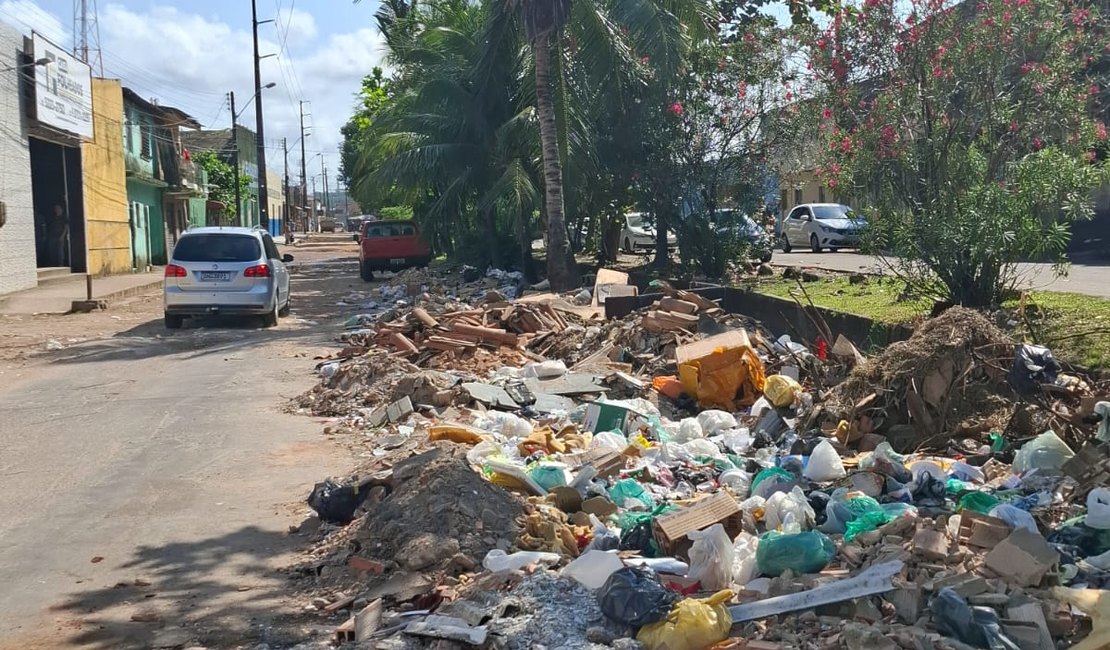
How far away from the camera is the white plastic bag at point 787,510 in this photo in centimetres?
559

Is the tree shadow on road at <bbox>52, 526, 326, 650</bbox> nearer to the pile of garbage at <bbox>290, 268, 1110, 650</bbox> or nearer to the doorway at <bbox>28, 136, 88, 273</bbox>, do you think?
the pile of garbage at <bbox>290, 268, 1110, 650</bbox>

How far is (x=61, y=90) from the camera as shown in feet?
90.5

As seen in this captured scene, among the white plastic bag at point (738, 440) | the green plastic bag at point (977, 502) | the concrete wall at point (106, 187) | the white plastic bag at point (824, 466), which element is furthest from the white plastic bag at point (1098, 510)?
the concrete wall at point (106, 187)

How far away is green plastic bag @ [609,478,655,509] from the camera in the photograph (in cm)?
633

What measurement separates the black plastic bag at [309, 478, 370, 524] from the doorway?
25786 millimetres

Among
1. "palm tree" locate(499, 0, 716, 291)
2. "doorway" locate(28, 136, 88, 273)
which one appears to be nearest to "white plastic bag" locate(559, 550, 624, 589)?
"palm tree" locate(499, 0, 716, 291)

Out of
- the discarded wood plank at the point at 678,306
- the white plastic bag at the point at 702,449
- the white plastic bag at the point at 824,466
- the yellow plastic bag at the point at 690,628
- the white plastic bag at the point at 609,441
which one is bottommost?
the yellow plastic bag at the point at 690,628

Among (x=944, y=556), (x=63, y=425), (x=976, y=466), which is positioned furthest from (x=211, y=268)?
(x=944, y=556)

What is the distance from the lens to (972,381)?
7359 mm

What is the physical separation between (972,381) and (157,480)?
19.2 feet

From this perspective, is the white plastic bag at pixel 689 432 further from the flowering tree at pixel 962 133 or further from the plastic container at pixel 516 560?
the plastic container at pixel 516 560

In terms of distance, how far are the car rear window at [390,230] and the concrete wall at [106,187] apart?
797 centimetres

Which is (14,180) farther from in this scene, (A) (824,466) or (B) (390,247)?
(A) (824,466)

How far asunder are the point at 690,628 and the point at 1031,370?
3.86m
